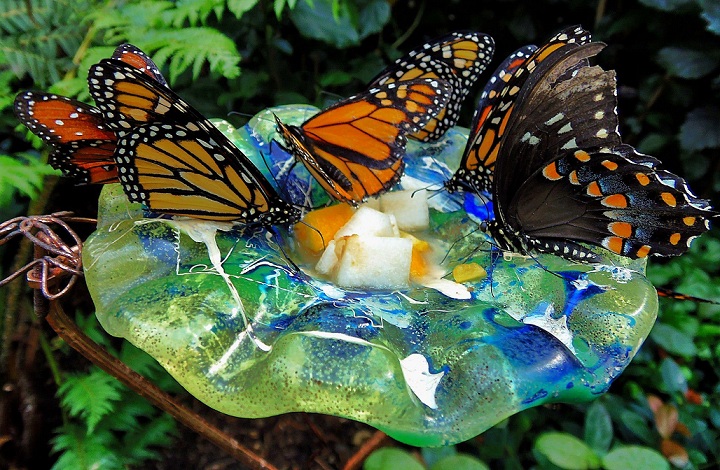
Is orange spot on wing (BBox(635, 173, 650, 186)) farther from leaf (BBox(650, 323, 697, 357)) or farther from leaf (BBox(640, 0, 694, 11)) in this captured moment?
leaf (BBox(640, 0, 694, 11))

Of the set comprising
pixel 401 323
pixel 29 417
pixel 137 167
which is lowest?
pixel 29 417

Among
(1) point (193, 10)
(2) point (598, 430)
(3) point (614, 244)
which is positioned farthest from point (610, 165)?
(1) point (193, 10)

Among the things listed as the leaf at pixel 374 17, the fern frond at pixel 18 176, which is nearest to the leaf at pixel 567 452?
the fern frond at pixel 18 176

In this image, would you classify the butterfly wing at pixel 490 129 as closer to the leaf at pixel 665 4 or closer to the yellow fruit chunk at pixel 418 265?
the yellow fruit chunk at pixel 418 265

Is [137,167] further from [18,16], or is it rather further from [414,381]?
[18,16]

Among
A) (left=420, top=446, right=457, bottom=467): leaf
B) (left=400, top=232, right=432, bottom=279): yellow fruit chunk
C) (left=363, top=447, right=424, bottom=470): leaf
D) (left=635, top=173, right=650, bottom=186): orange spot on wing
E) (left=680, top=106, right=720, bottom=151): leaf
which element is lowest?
(left=420, top=446, right=457, bottom=467): leaf

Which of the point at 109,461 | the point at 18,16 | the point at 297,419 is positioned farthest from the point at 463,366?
the point at 18,16

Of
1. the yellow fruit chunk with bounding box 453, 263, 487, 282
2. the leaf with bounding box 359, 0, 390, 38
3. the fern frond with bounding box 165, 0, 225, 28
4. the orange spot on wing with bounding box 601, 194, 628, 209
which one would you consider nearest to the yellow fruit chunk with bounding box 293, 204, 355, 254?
the yellow fruit chunk with bounding box 453, 263, 487, 282
